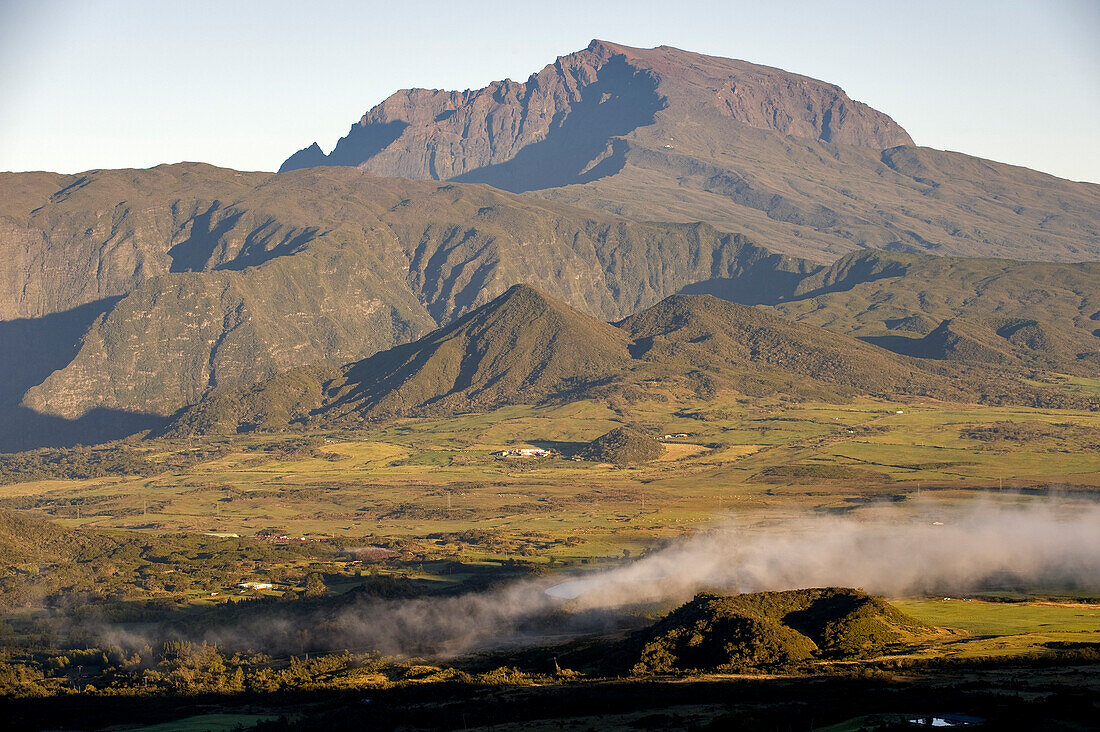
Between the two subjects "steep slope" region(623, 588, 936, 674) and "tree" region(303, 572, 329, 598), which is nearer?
"steep slope" region(623, 588, 936, 674)

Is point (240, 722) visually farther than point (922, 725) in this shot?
Yes

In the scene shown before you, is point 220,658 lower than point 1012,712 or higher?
lower

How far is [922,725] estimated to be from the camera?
83.7 metres

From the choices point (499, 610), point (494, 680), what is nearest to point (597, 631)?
point (499, 610)

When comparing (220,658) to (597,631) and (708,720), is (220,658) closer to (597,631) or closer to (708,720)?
(597,631)

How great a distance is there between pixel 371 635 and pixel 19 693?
125 feet

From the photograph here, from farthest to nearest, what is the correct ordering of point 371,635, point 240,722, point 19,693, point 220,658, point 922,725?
1. point 371,635
2. point 220,658
3. point 19,693
4. point 240,722
5. point 922,725

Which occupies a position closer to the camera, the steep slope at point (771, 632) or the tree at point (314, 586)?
the steep slope at point (771, 632)

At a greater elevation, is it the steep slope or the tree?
the steep slope

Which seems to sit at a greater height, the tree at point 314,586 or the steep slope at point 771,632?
the steep slope at point 771,632

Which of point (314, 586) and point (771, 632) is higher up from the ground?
point (771, 632)

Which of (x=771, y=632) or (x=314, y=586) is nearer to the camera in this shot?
(x=771, y=632)

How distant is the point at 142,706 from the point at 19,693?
48.9 ft

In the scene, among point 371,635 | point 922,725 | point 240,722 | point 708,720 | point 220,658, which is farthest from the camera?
point 371,635
